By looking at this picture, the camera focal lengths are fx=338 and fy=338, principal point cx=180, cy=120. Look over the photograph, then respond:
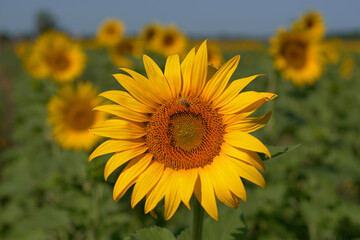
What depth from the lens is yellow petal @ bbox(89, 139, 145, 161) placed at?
50.6 inches

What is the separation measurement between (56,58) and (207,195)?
17.1 ft

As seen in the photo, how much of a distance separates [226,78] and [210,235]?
31.8 inches

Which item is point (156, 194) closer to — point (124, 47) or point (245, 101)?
point (245, 101)

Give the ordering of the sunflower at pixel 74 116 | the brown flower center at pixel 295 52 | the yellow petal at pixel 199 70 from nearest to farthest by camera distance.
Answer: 1. the yellow petal at pixel 199 70
2. the sunflower at pixel 74 116
3. the brown flower center at pixel 295 52

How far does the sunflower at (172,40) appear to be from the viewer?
826 cm

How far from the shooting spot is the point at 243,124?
1.33 m

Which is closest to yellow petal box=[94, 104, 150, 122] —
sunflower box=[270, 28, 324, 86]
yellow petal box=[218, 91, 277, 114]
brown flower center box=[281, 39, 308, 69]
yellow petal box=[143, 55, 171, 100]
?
yellow petal box=[143, 55, 171, 100]

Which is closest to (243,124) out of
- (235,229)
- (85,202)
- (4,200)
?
(235,229)

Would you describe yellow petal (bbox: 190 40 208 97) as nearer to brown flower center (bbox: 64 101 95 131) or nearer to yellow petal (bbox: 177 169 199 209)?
yellow petal (bbox: 177 169 199 209)

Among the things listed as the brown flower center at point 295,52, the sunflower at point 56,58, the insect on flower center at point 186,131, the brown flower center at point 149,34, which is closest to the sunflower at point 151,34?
the brown flower center at point 149,34

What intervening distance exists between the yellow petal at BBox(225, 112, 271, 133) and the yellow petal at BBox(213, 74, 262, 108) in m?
0.10

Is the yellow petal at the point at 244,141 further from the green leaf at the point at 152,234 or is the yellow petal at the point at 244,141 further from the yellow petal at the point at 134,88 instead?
the green leaf at the point at 152,234

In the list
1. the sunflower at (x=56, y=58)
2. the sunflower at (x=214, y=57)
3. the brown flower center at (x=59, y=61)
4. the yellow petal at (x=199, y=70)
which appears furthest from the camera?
the brown flower center at (x=59, y=61)

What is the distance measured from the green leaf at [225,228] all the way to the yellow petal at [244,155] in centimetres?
49
